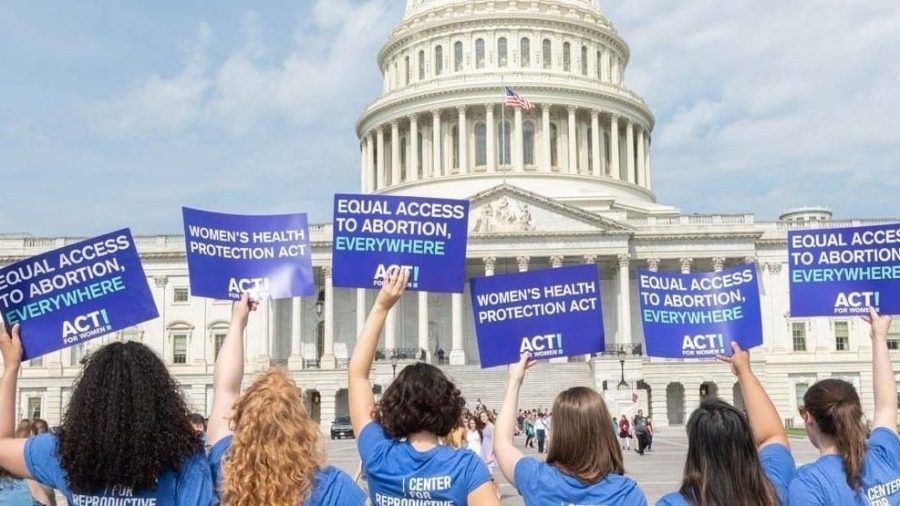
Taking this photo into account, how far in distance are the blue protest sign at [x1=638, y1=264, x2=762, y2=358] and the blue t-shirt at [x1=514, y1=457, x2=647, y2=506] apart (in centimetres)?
438

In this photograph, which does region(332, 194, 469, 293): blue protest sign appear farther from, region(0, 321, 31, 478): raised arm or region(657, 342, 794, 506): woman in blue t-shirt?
region(657, 342, 794, 506): woman in blue t-shirt

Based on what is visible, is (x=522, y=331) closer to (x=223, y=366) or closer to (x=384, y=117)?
(x=223, y=366)

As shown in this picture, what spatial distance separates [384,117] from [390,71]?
7.46 meters

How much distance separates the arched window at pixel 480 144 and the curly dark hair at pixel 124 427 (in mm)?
81475

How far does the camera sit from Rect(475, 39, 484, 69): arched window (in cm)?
8919

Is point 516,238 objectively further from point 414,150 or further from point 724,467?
point 724,467

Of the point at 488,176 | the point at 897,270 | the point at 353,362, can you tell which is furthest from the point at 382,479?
the point at 488,176

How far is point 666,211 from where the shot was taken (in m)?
85.0

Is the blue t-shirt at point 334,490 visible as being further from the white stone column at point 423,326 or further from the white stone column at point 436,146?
the white stone column at point 436,146

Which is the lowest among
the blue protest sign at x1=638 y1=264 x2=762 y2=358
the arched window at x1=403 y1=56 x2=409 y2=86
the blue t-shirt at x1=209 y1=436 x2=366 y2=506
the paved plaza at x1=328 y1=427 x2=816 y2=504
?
the paved plaza at x1=328 y1=427 x2=816 y2=504

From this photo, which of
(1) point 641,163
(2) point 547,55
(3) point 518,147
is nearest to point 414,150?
(3) point 518,147

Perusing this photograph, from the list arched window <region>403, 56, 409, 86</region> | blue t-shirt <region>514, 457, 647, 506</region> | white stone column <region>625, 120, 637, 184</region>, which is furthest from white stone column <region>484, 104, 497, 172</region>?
blue t-shirt <region>514, 457, 647, 506</region>

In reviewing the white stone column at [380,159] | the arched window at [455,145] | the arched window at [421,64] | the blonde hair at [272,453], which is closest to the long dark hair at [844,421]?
the blonde hair at [272,453]

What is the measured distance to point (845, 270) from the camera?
10688 mm
